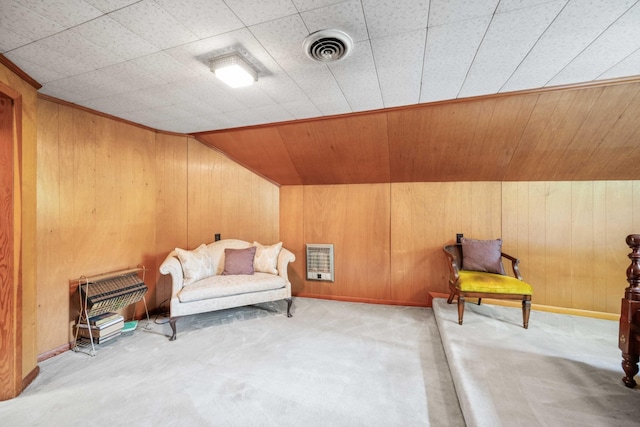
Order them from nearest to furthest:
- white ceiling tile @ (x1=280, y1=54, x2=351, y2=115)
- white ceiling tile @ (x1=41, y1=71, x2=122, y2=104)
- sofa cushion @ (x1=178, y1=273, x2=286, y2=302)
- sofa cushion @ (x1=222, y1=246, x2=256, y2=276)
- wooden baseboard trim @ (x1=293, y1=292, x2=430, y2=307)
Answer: white ceiling tile @ (x1=280, y1=54, x2=351, y2=115)
white ceiling tile @ (x1=41, y1=71, x2=122, y2=104)
sofa cushion @ (x1=178, y1=273, x2=286, y2=302)
sofa cushion @ (x1=222, y1=246, x2=256, y2=276)
wooden baseboard trim @ (x1=293, y1=292, x2=430, y2=307)

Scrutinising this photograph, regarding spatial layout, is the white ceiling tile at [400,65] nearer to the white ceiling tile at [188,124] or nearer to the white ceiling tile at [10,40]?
the white ceiling tile at [188,124]

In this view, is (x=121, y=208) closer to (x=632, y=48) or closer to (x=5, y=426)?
(x=5, y=426)

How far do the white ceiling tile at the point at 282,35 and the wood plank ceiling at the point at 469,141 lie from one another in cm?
120

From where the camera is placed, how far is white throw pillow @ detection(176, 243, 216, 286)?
9.43ft

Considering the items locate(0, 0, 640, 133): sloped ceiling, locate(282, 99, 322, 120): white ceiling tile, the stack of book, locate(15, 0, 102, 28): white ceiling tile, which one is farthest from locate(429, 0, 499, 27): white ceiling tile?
the stack of book

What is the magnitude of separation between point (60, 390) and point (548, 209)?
484cm

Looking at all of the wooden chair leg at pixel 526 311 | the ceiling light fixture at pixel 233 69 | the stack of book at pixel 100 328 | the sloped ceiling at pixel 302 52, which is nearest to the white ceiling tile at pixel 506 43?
the sloped ceiling at pixel 302 52

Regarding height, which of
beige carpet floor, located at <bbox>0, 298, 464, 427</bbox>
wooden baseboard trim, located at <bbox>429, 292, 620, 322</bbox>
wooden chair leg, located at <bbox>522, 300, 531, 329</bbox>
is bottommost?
beige carpet floor, located at <bbox>0, 298, 464, 427</bbox>

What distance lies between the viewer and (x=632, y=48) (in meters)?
1.59

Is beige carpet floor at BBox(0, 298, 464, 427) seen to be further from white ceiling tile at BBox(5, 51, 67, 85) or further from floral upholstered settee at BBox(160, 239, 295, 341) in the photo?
white ceiling tile at BBox(5, 51, 67, 85)

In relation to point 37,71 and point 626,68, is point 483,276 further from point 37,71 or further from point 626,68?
point 37,71

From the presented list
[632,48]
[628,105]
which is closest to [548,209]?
[628,105]

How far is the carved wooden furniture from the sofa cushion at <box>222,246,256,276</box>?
3163mm

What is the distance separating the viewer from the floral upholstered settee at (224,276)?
2.68m
